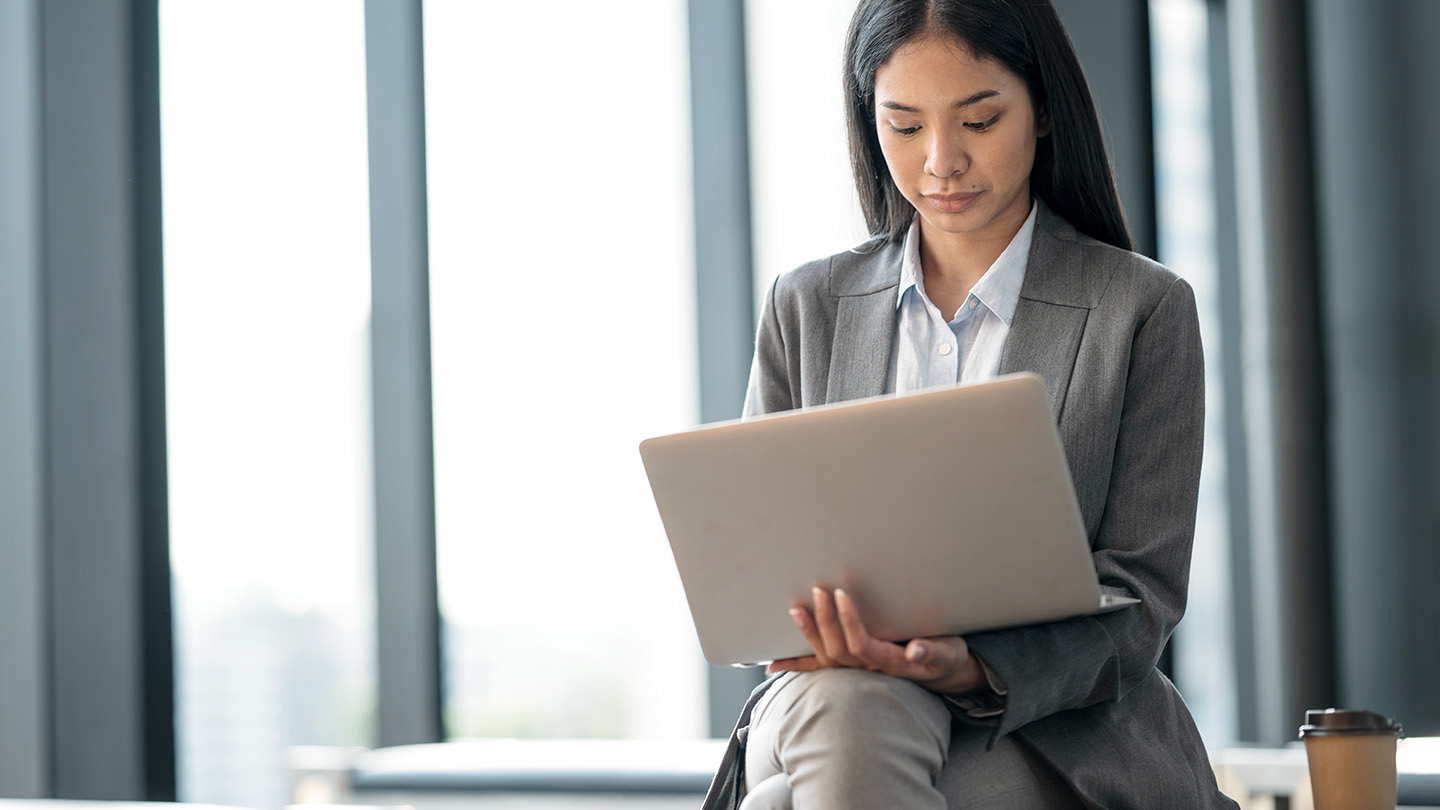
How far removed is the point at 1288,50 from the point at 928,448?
1.78 metres

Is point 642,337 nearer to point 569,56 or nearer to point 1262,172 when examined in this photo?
point 569,56

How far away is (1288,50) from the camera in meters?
2.37

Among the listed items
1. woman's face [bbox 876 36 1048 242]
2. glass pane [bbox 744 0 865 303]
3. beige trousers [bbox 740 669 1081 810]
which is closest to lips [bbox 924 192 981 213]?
woman's face [bbox 876 36 1048 242]

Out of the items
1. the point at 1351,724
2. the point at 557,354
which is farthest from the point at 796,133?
the point at 1351,724

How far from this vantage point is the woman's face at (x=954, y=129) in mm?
1316

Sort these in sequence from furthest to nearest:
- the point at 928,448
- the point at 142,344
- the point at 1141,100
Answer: the point at 142,344 → the point at 1141,100 → the point at 928,448

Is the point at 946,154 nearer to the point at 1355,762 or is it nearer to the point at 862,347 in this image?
the point at 862,347

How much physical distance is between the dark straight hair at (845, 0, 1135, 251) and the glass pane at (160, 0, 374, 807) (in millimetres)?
1805

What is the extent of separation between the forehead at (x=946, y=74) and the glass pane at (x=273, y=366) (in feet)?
6.35

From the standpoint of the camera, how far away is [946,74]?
4.32ft

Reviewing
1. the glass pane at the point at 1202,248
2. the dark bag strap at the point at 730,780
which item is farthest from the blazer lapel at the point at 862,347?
the glass pane at the point at 1202,248

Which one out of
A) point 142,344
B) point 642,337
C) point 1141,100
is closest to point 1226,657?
point 1141,100

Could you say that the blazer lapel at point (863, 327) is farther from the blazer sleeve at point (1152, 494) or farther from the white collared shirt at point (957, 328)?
the blazer sleeve at point (1152, 494)

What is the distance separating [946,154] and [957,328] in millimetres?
190
